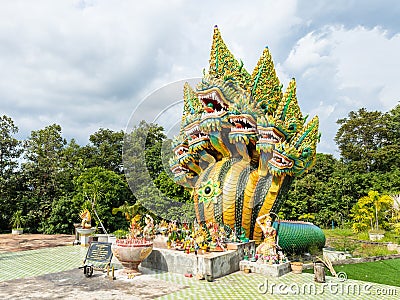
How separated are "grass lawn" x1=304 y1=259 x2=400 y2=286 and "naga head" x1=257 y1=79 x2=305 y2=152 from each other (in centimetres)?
362

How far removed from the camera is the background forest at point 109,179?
62.2ft

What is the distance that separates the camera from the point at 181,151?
469 inches

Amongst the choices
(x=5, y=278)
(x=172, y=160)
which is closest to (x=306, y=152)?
(x=172, y=160)

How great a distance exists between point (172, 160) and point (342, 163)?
854 inches

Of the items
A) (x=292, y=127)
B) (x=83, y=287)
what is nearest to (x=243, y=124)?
(x=292, y=127)

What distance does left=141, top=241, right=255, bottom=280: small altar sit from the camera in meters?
7.27

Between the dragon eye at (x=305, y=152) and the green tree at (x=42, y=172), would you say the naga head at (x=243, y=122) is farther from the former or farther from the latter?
the green tree at (x=42, y=172)

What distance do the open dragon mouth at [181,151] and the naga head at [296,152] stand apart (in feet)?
11.4

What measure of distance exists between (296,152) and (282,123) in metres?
1.04

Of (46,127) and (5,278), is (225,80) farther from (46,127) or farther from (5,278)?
(46,127)

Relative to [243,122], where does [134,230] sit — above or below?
below

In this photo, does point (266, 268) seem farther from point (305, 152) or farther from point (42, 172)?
point (42, 172)

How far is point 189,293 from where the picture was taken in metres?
6.09

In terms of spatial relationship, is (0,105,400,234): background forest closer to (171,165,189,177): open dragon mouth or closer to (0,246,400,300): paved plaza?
(171,165,189,177): open dragon mouth
